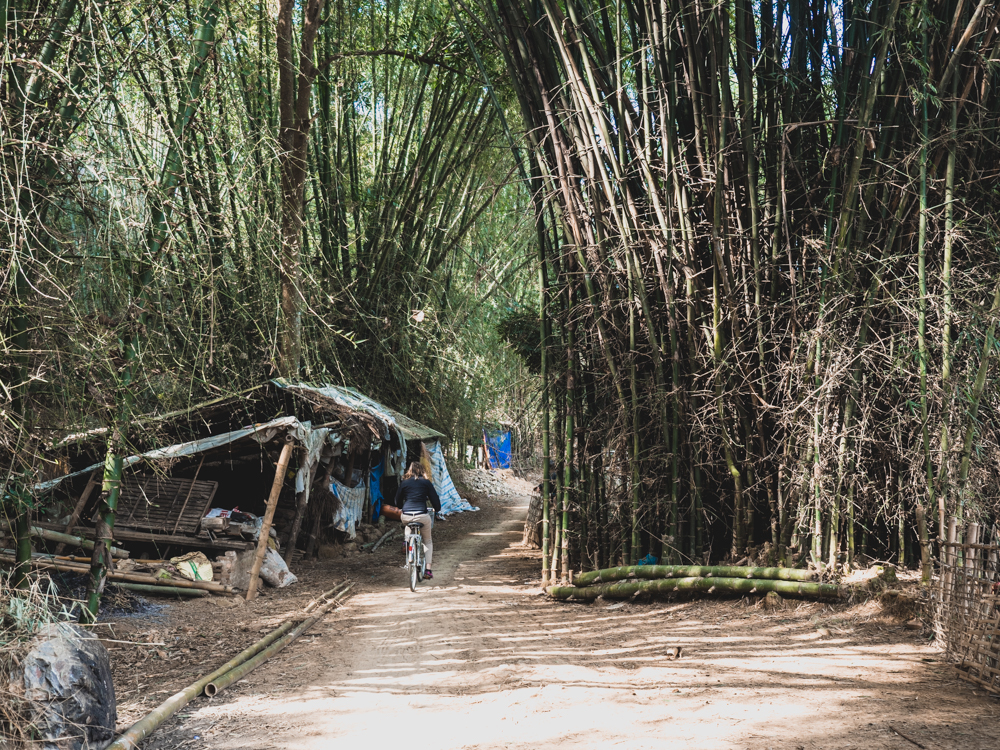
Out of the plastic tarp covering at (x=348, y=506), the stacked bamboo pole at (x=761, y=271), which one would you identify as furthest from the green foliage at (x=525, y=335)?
the plastic tarp covering at (x=348, y=506)

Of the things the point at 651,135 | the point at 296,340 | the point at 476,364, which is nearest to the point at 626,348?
the point at 651,135

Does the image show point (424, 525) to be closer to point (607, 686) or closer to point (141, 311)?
point (607, 686)

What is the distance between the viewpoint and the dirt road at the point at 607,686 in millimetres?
2836

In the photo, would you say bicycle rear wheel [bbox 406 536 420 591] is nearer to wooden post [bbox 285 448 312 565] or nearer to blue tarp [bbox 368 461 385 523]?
wooden post [bbox 285 448 312 565]

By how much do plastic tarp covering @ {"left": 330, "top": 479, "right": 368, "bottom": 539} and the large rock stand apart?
5951mm

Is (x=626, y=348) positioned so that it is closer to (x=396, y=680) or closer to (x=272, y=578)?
(x=396, y=680)

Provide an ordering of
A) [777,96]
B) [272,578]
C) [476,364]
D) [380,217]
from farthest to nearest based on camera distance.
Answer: [476,364] < [380,217] < [272,578] < [777,96]

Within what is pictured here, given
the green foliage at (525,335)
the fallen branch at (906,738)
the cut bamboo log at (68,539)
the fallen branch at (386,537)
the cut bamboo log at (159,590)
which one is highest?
the green foliage at (525,335)

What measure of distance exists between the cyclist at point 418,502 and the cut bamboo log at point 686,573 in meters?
1.57

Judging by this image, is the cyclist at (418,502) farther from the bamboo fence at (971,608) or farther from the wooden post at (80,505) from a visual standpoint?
the bamboo fence at (971,608)

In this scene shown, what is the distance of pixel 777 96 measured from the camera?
16.4 ft

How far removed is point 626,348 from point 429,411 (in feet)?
22.2

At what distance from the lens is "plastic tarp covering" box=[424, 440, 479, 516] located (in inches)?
516

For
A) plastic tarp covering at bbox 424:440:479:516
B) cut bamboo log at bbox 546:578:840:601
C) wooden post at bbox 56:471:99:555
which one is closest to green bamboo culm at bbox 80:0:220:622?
wooden post at bbox 56:471:99:555
